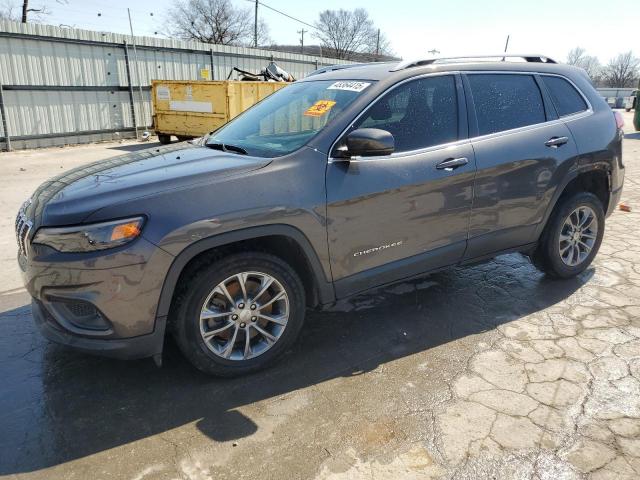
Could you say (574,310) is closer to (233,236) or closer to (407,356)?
(407,356)

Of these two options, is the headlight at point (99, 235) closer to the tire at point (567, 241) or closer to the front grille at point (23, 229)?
the front grille at point (23, 229)

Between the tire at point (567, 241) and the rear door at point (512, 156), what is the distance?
24cm

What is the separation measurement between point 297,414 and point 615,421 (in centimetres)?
167

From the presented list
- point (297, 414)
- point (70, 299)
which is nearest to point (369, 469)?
point (297, 414)

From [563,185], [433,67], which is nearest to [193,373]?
[433,67]

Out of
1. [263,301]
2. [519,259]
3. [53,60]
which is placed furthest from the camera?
[53,60]

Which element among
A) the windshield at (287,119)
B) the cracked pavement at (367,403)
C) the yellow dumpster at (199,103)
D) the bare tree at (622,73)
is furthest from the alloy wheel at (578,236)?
the bare tree at (622,73)

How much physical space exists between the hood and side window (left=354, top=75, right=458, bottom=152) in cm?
86

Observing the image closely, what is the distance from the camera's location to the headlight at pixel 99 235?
8.05ft

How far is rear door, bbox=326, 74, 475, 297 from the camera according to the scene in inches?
120

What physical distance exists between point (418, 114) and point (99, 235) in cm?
217

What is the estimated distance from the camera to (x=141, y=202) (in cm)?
252

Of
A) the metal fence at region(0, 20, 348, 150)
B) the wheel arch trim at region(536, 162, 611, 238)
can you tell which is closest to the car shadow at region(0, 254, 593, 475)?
the wheel arch trim at region(536, 162, 611, 238)

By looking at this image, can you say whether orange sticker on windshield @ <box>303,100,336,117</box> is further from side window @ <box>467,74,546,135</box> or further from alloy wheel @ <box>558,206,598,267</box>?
alloy wheel @ <box>558,206,598,267</box>
